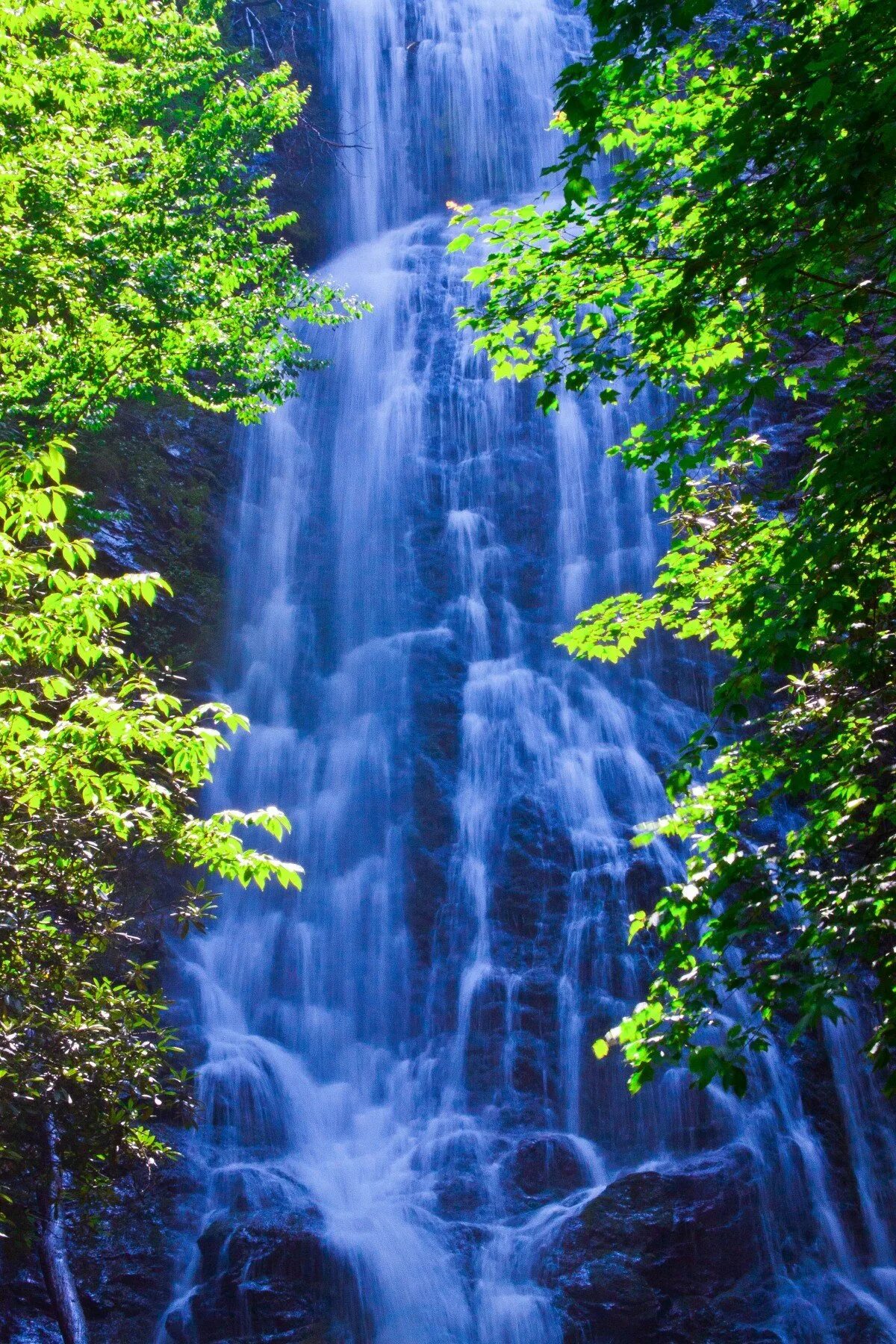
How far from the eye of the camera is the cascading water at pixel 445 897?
10766 millimetres

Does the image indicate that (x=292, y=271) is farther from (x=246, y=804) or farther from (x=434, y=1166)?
(x=434, y=1166)

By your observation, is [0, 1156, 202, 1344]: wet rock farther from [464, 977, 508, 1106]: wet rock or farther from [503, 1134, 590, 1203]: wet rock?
[464, 977, 508, 1106]: wet rock

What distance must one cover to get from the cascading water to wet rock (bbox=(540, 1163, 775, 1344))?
14 centimetres

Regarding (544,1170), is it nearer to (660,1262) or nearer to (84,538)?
(660,1262)

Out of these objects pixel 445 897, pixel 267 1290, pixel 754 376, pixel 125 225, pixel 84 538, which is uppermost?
pixel 125 225

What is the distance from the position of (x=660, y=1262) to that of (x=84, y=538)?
9.21m

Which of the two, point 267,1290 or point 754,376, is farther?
point 267,1290

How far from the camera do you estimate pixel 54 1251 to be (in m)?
6.02

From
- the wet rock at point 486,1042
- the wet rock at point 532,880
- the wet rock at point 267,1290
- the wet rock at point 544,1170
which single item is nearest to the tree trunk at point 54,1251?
the wet rock at point 267,1290

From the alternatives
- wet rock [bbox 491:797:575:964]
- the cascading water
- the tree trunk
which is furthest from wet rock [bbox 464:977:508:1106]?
the tree trunk

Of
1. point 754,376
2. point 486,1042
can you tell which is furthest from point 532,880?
point 754,376

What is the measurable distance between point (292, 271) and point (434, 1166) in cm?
1006

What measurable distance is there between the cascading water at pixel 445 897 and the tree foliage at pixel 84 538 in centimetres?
272

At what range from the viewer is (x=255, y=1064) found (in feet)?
41.6
